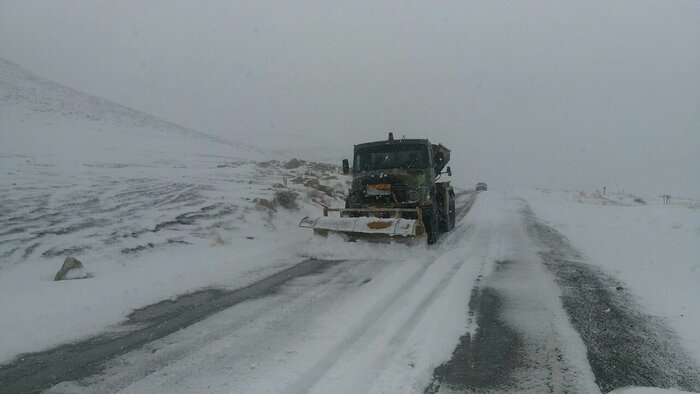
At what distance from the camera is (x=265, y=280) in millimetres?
7062

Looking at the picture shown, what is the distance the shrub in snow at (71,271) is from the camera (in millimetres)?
6816

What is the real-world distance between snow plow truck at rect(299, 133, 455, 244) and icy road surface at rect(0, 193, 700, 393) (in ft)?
7.87

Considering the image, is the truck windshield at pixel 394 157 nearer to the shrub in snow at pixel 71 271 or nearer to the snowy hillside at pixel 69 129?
the shrub in snow at pixel 71 271

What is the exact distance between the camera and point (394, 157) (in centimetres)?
1144

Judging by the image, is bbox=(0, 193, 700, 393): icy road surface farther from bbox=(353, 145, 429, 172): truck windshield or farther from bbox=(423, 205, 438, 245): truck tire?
bbox=(353, 145, 429, 172): truck windshield

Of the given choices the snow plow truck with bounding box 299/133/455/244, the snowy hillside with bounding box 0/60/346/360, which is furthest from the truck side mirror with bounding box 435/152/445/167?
the snowy hillside with bounding box 0/60/346/360

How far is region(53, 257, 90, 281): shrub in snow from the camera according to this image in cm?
682

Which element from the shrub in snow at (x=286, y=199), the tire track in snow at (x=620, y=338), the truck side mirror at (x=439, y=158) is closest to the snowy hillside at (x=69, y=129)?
the shrub in snow at (x=286, y=199)

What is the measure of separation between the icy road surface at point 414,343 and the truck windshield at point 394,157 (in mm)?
4657

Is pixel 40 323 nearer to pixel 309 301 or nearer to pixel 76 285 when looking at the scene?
pixel 76 285

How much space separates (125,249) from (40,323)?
3.69 m

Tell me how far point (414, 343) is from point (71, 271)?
17.9ft

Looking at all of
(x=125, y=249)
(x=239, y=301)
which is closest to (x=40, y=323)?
(x=239, y=301)

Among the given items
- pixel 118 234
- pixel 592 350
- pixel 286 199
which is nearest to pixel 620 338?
pixel 592 350
